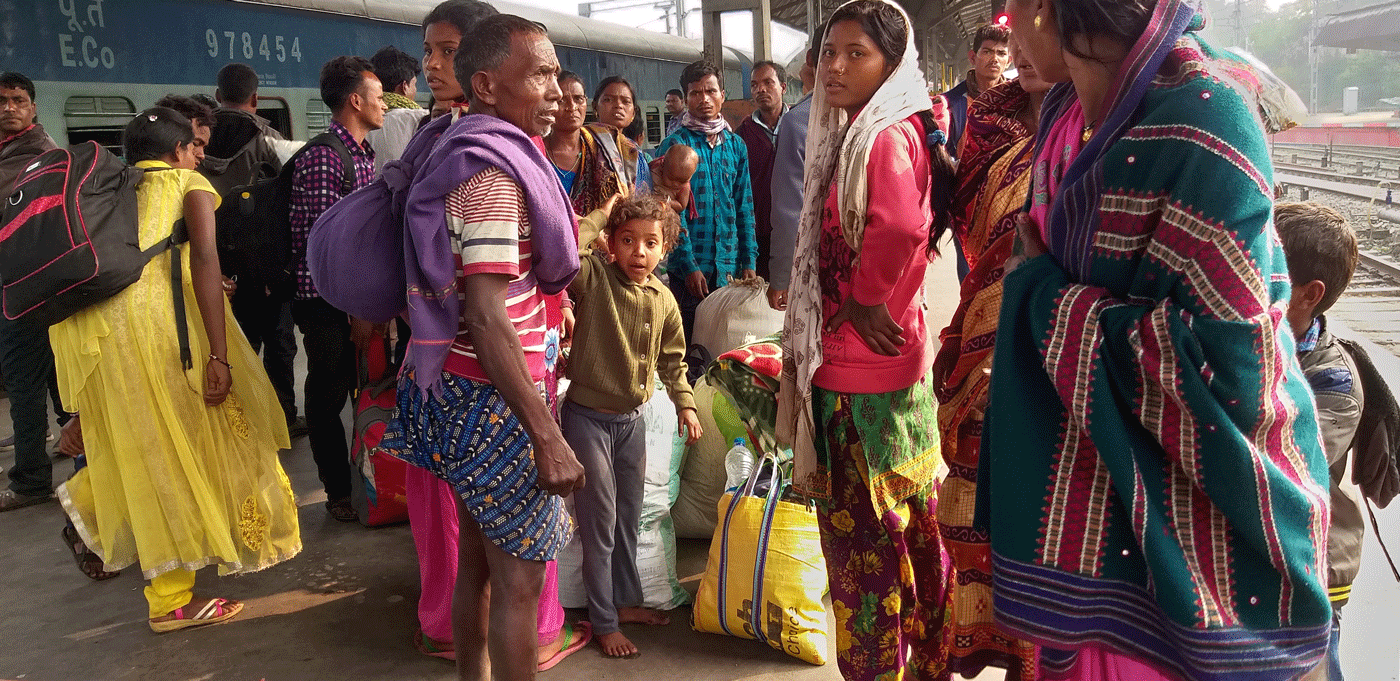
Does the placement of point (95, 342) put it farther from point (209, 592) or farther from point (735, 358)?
point (735, 358)

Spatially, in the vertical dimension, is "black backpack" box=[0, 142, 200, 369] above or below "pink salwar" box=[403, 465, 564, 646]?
above

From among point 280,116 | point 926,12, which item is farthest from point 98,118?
point 926,12

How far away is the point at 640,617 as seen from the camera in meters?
3.17

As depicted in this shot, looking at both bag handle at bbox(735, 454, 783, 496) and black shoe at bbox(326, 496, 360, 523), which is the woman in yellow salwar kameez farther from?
bag handle at bbox(735, 454, 783, 496)

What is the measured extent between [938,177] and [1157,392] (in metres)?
1.17

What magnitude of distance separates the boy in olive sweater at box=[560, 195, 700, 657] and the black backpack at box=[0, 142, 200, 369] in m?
1.39

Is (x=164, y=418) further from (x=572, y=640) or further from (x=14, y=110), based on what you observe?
(x=14, y=110)

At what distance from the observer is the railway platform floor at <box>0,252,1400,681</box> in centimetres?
289

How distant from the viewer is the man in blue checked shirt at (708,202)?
4.76 metres

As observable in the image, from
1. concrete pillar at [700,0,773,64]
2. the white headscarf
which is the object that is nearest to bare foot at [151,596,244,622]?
the white headscarf

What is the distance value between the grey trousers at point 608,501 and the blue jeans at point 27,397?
3.07m

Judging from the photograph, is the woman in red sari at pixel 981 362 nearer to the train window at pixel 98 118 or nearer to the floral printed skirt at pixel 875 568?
the floral printed skirt at pixel 875 568

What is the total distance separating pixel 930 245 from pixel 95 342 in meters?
2.68

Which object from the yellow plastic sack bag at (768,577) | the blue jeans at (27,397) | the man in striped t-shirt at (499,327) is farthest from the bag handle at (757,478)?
the blue jeans at (27,397)
